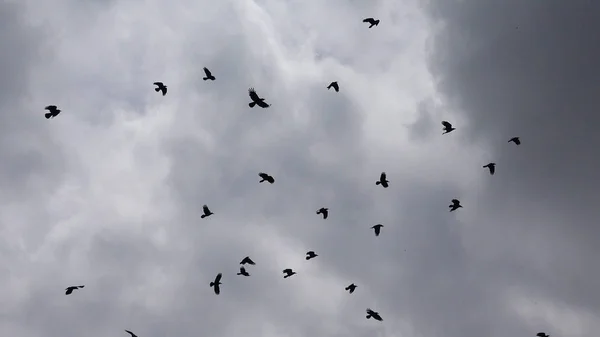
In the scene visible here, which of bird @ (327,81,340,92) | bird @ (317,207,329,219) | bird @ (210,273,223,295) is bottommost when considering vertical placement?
bird @ (210,273,223,295)

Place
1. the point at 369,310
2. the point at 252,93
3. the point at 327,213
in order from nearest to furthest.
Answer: the point at 252,93
the point at 369,310
the point at 327,213

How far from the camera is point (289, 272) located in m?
104

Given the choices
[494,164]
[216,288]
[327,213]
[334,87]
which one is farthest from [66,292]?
[494,164]

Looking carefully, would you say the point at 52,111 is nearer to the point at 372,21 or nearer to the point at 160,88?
the point at 160,88

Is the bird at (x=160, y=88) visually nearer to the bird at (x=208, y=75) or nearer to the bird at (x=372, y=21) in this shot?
the bird at (x=208, y=75)

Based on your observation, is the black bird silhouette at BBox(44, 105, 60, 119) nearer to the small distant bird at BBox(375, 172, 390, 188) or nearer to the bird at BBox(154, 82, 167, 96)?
the bird at BBox(154, 82, 167, 96)

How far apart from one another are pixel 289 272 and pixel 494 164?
3225cm

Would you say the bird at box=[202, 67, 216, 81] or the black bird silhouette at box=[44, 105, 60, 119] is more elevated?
the bird at box=[202, 67, 216, 81]

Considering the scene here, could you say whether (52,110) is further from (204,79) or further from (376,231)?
(376,231)

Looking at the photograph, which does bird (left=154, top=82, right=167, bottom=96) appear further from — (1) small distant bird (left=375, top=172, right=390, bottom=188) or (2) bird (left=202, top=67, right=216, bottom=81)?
(1) small distant bird (left=375, top=172, right=390, bottom=188)

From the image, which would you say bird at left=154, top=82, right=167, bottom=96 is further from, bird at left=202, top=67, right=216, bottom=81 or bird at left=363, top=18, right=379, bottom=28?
bird at left=363, top=18, right=379, bottom=28

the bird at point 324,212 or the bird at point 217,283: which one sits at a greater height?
the bird at point 324,212

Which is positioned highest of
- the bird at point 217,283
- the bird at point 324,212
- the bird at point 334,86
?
the bird at point 334,86

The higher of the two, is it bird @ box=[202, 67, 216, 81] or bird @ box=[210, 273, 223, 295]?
bird @ box=[202, 67, 216, 81]
